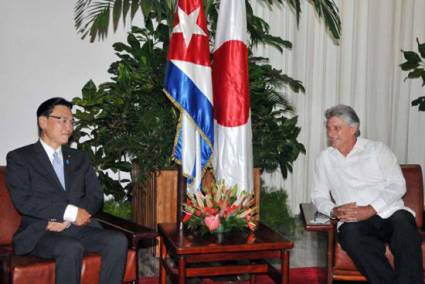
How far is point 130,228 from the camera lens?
324cm

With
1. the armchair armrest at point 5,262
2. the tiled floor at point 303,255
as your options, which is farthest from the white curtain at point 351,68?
the armchair armrest at point 5,262

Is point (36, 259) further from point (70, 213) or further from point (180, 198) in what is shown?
point (180, 198)

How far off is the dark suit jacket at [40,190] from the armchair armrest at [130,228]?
84mm

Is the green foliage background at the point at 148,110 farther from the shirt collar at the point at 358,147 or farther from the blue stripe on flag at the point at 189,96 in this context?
the shirt collar at the point at 358,147

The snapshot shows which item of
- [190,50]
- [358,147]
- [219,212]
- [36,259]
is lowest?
[36,259]

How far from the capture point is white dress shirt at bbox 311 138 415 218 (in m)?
3.61

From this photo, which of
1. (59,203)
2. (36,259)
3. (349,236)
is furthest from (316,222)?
(36,259)

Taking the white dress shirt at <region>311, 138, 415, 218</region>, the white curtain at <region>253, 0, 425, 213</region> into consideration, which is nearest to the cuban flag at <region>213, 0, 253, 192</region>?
the white dress shirt at <region>311, 138, 415, 218</region>

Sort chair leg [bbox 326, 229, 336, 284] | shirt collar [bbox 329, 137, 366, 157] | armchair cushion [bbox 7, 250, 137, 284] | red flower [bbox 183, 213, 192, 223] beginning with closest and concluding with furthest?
1. armchair cushion [bbox 7, 250, 137, 284]
2. red flower [bbox 183, 213, 192, 223]
3. chair leg [bbox 326, 229, 336, 284]
4. shirt collar [bbox 329, 137, 366, 157]

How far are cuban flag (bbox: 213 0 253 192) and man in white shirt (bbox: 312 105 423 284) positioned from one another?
49 cm

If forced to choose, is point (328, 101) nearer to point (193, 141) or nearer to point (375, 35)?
point (375, 35)

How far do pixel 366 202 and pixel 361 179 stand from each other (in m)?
0.15

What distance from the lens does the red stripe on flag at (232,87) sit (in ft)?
12.5

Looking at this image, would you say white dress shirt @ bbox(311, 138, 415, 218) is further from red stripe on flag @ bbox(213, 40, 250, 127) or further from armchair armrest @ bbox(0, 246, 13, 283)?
armchair armrest @ bbox(0, 246, 13, 283)
